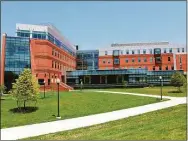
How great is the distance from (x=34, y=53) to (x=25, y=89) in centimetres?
3719

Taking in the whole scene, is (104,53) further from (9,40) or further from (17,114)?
(17,114)

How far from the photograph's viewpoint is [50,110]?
2888 centimetres

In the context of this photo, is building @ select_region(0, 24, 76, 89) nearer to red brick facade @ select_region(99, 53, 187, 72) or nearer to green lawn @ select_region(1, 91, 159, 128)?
red brick facade @ select_region(99, 53, 187, 72)

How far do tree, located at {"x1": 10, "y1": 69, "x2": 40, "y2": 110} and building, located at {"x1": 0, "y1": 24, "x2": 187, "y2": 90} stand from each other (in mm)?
29454

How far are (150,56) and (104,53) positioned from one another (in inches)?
566

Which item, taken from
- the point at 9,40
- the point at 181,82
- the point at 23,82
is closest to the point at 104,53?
the point at 9,40

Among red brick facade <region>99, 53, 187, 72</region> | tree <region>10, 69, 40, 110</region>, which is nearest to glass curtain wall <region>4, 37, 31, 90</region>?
tree <region>10, 69, 40, 110</region>

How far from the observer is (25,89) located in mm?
29938

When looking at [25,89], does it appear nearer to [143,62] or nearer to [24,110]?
[24,110]

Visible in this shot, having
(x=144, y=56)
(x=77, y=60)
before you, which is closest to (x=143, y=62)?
(x=144, y=56)

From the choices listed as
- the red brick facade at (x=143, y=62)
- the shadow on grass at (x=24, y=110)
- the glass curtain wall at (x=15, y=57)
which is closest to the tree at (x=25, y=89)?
the shadow on grass at (x=24, y=110)

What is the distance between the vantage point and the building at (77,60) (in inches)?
2441

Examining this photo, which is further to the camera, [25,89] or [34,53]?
[34,53]

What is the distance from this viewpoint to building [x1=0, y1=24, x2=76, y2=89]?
6091cm
